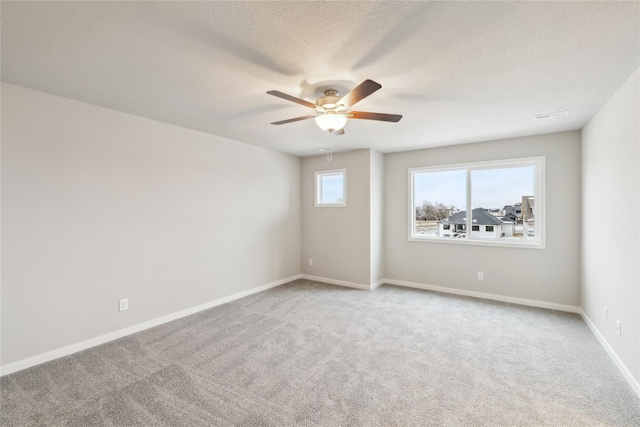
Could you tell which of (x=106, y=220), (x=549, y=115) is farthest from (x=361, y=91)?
(x=106, y=220)

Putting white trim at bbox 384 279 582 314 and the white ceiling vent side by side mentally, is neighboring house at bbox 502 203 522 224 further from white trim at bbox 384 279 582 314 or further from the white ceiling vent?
the white ceiling vent

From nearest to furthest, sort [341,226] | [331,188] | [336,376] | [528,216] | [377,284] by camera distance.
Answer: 1. [336,376]
2. [528,216]
3. [377,284]
4. [341,226]
5. [331,188]

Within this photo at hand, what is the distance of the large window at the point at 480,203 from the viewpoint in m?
4.22

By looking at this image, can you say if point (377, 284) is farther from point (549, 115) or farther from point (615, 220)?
point (549, 115)

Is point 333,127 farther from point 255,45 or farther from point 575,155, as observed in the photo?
point 575,155

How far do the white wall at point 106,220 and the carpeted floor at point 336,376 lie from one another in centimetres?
40

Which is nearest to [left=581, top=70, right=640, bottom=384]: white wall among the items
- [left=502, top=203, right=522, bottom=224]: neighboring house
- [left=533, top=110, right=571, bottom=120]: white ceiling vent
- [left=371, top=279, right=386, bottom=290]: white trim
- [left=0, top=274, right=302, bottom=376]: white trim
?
[left=533, top=110, right=571, bottom=120]: white ceiling vent

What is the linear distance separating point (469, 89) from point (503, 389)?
2.51 meters

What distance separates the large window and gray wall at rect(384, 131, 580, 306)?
4.5 inches

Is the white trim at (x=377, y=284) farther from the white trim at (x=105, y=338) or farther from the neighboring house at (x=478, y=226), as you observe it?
the white trim at (x=105, y=338)

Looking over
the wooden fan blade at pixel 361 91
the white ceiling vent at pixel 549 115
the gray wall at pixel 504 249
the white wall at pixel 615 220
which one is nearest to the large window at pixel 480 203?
the gray wall at pixel 504 249

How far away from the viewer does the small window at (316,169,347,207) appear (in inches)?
209

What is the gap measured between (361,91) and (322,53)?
1.22 ft

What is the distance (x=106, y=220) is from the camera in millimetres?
3088
